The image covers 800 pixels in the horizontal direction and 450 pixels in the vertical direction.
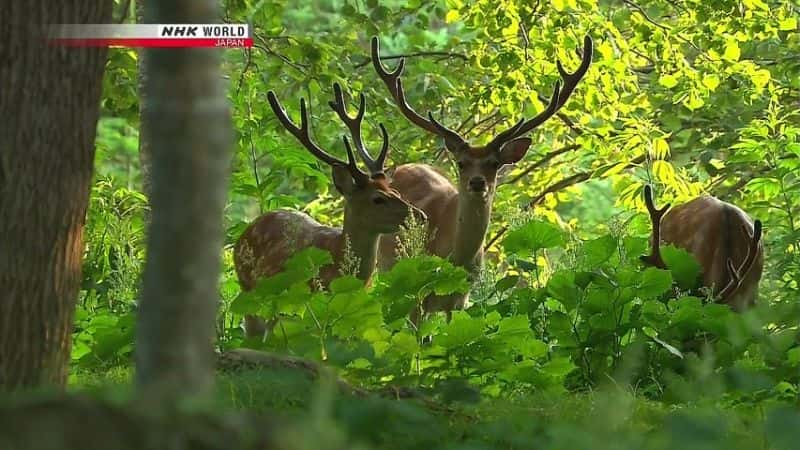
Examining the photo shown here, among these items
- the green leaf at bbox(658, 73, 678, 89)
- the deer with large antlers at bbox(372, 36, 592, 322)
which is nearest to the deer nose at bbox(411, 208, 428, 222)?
the deer with large antlers at bbox(372, 36, 592, 322)

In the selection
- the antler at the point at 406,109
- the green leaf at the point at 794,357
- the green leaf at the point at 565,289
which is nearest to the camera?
the green leaf at the point at 794,357

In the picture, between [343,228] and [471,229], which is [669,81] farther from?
[343,228]

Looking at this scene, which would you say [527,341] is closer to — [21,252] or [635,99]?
[21,252]

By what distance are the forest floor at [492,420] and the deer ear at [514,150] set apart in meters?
3.32

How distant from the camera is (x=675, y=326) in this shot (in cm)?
571

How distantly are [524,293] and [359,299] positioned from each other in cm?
139

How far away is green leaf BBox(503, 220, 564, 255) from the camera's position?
20.0ft

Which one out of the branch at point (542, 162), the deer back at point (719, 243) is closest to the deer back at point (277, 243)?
the deer back at point (719, 243)

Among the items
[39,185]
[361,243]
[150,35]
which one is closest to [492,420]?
[39,185]

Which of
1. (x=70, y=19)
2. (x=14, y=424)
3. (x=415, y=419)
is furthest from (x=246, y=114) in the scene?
(x=14, y=424)

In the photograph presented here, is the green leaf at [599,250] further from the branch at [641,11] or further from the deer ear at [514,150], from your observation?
the branch at [641,11]

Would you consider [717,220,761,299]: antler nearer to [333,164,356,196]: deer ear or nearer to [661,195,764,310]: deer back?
[661,195,764,310]: deer back

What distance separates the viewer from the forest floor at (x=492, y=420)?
2.02 metres

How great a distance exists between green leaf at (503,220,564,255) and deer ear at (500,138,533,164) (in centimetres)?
205
